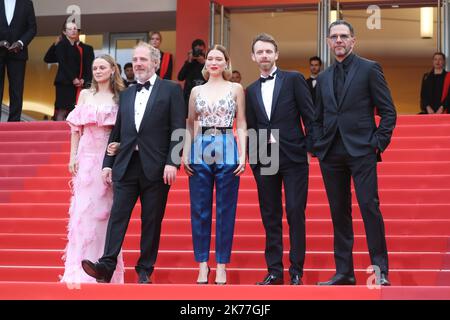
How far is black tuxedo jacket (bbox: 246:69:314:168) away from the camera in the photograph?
6484 millimetres

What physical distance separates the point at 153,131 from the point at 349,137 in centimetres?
140

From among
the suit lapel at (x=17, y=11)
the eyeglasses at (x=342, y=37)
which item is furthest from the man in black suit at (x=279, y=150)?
the suit lapel at (x=17, y=11)

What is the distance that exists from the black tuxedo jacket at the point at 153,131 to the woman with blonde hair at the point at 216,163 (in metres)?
0.17

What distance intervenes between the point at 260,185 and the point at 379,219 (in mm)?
945

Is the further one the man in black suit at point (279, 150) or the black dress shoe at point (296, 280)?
the man in black suit at point (279, 150)

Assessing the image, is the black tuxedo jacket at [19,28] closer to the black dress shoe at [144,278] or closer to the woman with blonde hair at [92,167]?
the woman with blonde hair at [92,167]

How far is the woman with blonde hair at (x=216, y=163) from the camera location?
6562 mm

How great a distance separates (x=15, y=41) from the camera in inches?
434

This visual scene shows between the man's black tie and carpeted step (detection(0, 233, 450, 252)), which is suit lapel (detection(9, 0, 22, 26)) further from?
the man's black tie

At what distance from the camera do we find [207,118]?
261 inches

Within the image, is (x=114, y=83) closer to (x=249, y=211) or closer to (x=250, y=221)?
(x=250, y=221)

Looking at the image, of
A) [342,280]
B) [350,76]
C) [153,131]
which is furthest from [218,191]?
[350,76]

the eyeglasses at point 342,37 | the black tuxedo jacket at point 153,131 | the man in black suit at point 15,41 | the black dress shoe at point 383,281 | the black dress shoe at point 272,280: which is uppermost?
the man in black suit at point 15,41

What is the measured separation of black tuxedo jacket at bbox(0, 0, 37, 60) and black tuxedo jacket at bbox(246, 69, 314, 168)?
5.13 meters
